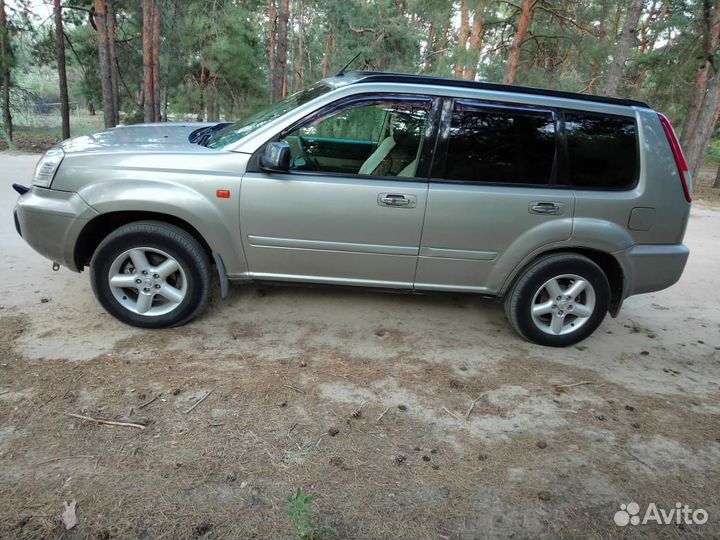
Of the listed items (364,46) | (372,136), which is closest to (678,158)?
(372,136)

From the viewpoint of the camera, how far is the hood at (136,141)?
346 centimetres

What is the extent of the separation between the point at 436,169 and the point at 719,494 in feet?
8.09

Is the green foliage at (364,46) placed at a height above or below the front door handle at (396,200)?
above

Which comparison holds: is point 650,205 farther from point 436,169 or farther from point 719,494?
point 719,494

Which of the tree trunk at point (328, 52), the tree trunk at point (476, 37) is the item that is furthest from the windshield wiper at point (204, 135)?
the tree trunk at point (328, 52)

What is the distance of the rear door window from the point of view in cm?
347

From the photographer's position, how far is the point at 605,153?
3.60 metres

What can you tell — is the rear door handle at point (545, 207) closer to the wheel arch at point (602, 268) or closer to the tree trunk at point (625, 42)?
the wheel arch at point (602, 268)

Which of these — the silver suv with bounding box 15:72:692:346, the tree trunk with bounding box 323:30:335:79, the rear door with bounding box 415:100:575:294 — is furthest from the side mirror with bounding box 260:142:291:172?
the tree trunk with bounding box 323:30:335:79

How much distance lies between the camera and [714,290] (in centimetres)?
562

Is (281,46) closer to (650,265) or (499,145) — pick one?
(499,145)

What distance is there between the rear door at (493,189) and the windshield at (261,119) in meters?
1.03

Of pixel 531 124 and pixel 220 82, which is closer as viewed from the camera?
pixel 531 124

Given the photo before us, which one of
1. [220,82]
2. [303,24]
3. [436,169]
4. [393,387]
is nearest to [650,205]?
[436,169]
